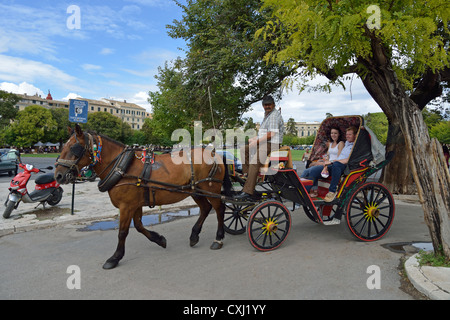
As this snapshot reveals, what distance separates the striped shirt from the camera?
5.19 metres

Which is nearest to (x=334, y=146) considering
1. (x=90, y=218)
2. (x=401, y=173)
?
(x=401, y=173)

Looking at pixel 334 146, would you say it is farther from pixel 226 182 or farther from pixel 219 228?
pixel 219 228

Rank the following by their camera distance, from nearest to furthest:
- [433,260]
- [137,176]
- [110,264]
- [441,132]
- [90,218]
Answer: [433,260] → [110,264] → [137,176] → [90,218] → [441,132]

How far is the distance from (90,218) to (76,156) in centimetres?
353

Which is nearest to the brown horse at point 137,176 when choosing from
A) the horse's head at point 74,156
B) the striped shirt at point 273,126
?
the horse's head at point 74,156

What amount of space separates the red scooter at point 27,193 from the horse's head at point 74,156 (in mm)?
3893

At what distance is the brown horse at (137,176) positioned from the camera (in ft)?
14.8

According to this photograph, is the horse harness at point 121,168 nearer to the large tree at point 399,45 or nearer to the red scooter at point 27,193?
the large tree at point 399,45

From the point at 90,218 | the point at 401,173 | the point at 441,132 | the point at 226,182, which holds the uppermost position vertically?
the point at 441,132

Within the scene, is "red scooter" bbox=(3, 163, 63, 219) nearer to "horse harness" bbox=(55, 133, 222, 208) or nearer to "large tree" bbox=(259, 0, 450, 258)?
"horse harness" bbox=(55, 133, 222, 208)

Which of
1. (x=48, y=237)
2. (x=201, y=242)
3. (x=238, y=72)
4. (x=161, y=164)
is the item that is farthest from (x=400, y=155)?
(x=48, y=237)

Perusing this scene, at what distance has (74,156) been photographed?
14.7ft

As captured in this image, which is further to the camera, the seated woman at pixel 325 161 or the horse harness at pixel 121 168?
the seated woman at pixel 325 161

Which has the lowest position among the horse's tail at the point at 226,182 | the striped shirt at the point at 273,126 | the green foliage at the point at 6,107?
the horse's tail at the point at 226,182
